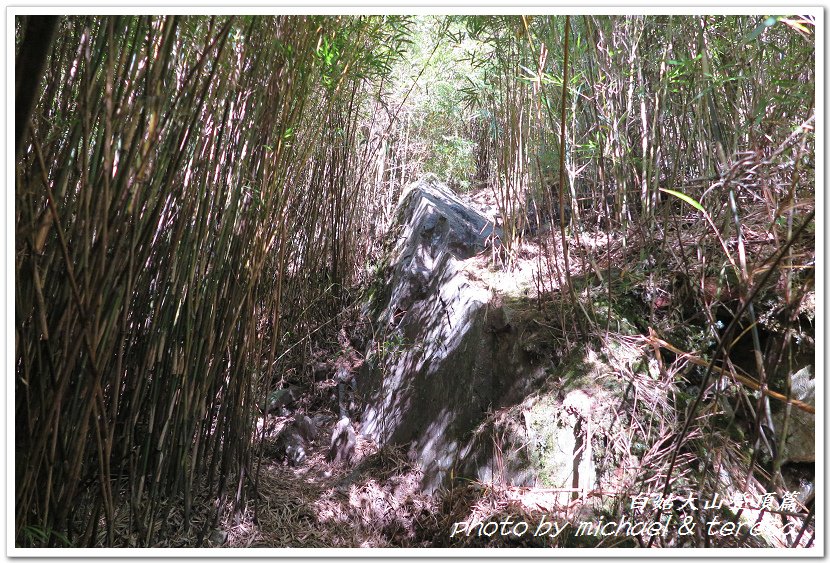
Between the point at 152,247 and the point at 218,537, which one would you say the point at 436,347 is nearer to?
the point at 218,537

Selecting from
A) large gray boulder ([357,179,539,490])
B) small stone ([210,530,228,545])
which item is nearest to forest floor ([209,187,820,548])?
small stone ([210,530,228,545])

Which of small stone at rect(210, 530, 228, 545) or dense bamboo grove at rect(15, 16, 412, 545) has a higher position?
dense bamboo grove at rect(15, 16, 412, 545)

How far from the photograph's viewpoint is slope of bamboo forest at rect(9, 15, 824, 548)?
1088mm

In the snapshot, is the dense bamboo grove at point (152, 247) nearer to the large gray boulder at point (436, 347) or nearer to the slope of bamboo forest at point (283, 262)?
the slope of bamboo forest at point (283, 262)

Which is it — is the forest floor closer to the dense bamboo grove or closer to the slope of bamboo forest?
the slope of bamboo forest

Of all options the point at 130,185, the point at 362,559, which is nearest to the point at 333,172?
the point at 130,185

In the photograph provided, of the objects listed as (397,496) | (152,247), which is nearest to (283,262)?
(152,247)

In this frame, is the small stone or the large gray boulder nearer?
the small stone

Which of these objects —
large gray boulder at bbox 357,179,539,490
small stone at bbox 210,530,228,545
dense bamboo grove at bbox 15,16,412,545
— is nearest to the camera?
dense bamboo grove at bbox 15,16,412,545

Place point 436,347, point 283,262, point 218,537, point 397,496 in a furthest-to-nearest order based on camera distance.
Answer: point 436,347
point 397,496
point 283,262
point 218,537

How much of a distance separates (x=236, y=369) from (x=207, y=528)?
484 millimetres

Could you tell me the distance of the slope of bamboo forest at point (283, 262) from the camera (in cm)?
109

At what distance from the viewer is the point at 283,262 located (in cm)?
182

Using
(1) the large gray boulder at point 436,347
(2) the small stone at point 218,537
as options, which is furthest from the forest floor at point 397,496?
(1) the large gray boulder at point 436,347
